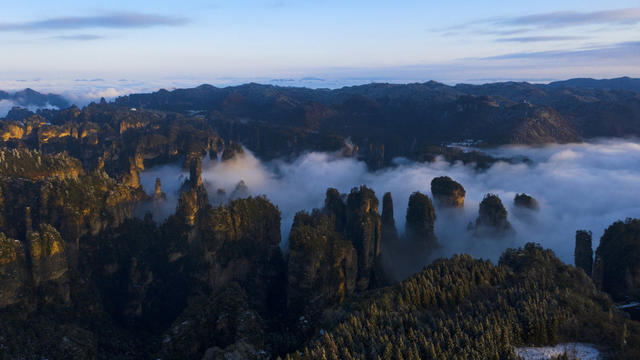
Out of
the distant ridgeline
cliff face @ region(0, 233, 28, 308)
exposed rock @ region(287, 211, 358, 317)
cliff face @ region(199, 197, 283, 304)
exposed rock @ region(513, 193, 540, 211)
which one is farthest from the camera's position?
exposed rock @ region(513, 193, 540, 211)

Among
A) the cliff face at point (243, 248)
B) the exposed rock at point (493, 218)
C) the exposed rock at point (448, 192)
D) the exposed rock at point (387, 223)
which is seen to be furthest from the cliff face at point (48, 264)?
the exposed rock at point (493, 218)

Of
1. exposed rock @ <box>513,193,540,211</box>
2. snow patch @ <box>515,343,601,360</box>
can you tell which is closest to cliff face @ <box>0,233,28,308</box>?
snow patch @ <box>515,343,601,360</box>

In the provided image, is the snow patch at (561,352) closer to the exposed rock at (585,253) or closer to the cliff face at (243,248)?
the exposed rock at (585,253)

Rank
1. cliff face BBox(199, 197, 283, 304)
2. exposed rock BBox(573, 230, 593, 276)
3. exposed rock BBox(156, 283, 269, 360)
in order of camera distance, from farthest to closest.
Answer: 1. cliff face BBox(199, 197, 283, 304)
2. exposed rock BBox(573, 230, 593, 276)
3. exposed rock BBox(156, 283, 269, 360)

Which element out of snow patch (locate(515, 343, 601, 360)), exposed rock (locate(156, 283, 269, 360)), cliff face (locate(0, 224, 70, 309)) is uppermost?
snow patch (locate(515, 343, 601, 360))

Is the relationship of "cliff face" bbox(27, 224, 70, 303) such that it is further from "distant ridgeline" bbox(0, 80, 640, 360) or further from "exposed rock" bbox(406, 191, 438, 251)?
"exposed rock" bbox(406, 191, 438, 251)

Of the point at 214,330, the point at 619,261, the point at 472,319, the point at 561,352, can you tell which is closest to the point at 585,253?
the point at 619,261

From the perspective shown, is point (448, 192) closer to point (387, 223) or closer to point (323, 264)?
point (387, 223)
